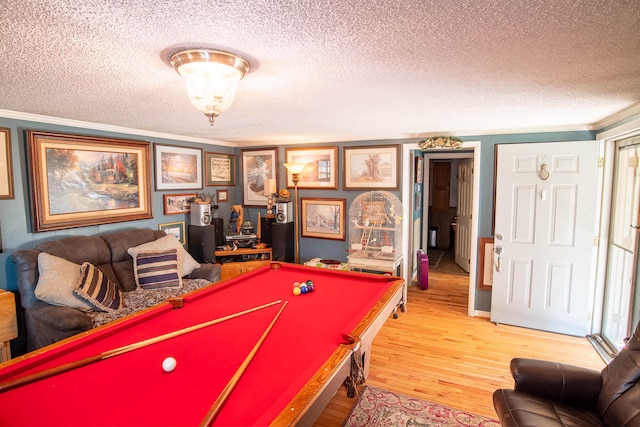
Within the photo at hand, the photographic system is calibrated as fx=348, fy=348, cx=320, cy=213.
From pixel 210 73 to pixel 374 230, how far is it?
10.6 ft

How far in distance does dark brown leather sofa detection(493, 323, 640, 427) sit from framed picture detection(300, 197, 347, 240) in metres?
3.13

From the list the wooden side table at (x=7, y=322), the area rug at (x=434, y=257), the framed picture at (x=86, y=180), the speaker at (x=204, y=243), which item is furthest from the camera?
the area rug at (x=434, y=257)

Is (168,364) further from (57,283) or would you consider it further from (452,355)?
(452,355)

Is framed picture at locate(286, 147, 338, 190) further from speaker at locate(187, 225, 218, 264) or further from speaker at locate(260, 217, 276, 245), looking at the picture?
speaker at locate(187, 225, 218, 264)

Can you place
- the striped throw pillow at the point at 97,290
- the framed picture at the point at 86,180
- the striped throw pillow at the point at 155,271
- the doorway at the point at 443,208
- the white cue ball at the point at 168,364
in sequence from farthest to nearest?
1. the doorway at the point at 443,208
2. the striped throw pillow at the point at 155,271
3. the framed picture at the point at 86,180
4. the striped throw pillow at the point at 97,290
5. the white cue ball at the point at 168,364

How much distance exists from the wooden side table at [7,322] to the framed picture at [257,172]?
10.3ft

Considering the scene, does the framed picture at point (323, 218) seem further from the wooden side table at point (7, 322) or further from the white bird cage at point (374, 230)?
the wooden side table at point (7, 322)

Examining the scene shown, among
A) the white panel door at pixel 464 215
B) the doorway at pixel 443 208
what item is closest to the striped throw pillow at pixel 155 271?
the white panel door at pixel 464 215

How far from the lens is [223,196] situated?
17.8ft

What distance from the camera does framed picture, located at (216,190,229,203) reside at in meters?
5.33

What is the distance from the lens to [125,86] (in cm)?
216

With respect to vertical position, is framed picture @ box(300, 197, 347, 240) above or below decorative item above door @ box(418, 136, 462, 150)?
below

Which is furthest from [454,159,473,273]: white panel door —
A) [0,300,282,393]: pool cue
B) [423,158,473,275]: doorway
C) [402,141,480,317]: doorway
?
[0,300,282,393]: pool cue

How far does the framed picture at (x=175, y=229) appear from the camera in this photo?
4.42m
